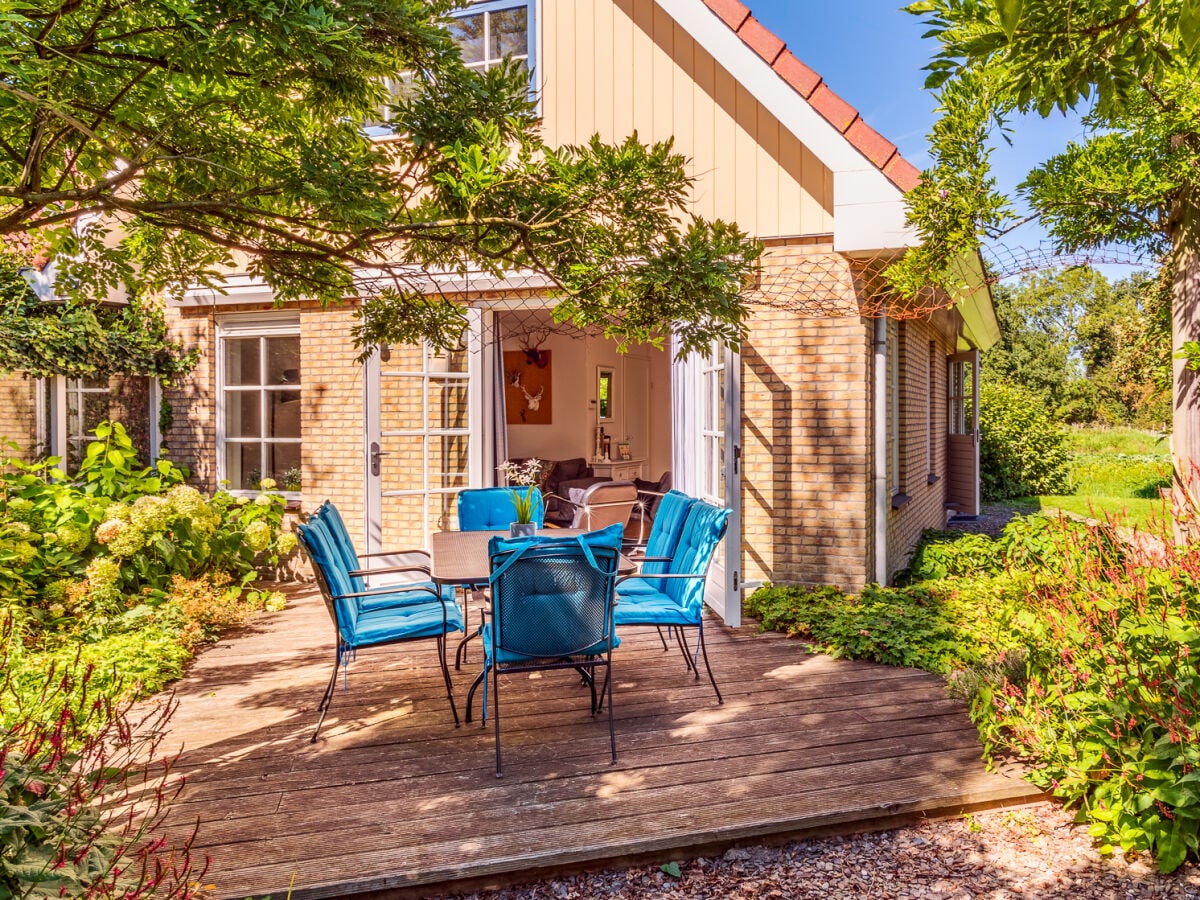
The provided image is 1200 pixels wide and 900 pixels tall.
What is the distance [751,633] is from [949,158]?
120 inches

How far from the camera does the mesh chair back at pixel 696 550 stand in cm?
371

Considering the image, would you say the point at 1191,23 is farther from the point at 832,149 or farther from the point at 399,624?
the point at 832,149

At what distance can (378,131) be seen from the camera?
625 cm

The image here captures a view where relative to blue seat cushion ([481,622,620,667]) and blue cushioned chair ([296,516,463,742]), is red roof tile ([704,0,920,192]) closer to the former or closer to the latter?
blue seat cushion ([481,622,620,667])

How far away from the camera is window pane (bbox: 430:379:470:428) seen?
242 inches

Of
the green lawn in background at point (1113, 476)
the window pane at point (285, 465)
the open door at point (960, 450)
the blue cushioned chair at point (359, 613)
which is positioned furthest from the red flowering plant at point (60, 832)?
the green lawn in background at point (1113, 476)

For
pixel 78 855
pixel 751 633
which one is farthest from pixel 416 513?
pixel 78 855

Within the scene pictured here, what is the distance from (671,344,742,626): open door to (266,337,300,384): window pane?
3383 mm

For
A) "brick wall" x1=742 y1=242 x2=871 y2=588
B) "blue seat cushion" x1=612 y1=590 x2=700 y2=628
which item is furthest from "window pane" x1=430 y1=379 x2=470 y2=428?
"blue seat cushion" x1=612 y1=590 x2=700 y2=628

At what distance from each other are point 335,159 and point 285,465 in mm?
4814

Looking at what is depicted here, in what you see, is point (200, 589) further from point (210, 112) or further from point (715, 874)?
point (715, 874)

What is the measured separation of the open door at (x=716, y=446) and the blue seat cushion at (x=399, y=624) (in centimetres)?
194

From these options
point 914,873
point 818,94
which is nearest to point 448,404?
point 818,94

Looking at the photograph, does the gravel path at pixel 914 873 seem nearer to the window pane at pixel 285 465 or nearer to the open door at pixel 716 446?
the open door at pixel 716 446
